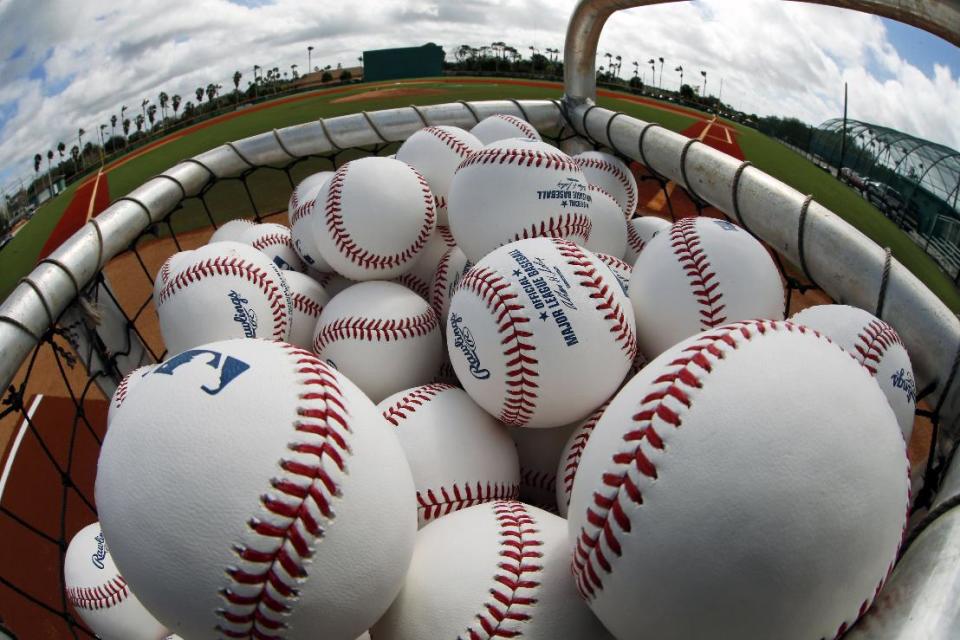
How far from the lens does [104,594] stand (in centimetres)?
152

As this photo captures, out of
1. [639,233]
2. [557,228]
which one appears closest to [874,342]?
[557,228]

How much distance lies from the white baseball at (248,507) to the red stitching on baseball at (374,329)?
74cm

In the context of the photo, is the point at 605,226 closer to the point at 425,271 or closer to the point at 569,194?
the point at 569,194

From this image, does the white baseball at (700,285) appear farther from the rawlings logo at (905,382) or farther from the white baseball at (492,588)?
the white baseball at (492,588)

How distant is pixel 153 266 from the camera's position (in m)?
5.70

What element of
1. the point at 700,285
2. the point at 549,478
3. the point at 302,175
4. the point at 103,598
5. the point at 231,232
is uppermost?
the point at 700,285

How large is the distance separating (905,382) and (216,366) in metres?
1.32

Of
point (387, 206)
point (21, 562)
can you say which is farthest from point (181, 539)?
point (21, 562)

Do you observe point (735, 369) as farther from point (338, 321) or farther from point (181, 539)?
point (338, 321)

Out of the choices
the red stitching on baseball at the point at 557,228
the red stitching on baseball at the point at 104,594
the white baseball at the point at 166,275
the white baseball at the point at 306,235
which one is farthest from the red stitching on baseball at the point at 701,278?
the red stitching on baseball at the point at 104,594

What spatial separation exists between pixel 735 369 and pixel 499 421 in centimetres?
73

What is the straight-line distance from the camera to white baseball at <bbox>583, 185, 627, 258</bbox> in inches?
70.8

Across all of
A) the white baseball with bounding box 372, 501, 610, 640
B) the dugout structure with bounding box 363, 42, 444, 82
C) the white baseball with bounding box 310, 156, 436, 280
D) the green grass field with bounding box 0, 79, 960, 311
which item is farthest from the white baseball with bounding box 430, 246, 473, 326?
the dugout structure with bounding box 363, 42, 444, 82

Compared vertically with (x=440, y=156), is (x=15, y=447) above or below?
below
